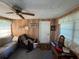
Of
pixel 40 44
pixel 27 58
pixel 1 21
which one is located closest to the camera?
pixel 27 58

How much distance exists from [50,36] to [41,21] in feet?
4.63

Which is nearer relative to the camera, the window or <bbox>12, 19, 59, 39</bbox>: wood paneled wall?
the window

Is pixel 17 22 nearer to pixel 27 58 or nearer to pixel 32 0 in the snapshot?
pixel 27 58

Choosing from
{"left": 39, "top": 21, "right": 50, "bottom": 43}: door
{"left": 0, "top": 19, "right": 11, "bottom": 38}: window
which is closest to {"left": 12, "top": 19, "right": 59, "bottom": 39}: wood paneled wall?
{"left": 39, "top": 21, "right": 50, "bottom": 43}: door

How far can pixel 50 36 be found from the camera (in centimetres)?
782

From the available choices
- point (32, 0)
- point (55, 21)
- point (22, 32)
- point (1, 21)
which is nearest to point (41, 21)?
point (55, 21)

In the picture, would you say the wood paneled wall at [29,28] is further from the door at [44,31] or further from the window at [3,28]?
the window at [3,28]

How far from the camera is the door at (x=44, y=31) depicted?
7.84 m

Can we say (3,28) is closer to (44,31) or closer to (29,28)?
(29,28)

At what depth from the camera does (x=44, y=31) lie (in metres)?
7.86

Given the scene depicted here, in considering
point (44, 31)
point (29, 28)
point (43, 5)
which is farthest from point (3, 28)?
point (43, 5)

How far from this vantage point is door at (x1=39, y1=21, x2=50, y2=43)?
784 cm

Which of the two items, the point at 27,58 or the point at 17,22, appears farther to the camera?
the point at 17,22

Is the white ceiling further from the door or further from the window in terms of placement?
the door
